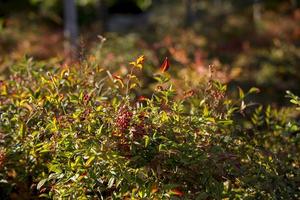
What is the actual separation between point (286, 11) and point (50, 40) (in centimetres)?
1000

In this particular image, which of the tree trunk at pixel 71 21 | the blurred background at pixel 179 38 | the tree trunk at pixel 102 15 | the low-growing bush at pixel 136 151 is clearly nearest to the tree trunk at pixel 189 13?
the blurred background at pixel 179 38

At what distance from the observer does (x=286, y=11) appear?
2066 centimetres

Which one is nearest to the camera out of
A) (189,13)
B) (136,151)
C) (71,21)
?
(136,151)

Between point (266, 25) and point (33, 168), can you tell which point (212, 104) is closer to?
point (33, 168)

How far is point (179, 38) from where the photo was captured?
13273 mm

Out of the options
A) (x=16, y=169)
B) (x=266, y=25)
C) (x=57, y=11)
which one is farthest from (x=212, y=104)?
(x=57, y=11)

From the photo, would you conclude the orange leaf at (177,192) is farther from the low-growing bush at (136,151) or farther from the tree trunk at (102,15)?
the tree trunk at (102,15)

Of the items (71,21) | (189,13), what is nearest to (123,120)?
(71,21)

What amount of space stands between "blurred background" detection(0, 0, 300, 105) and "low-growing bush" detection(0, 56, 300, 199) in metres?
0.85

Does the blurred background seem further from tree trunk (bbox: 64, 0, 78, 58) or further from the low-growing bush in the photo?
the low-growing bush

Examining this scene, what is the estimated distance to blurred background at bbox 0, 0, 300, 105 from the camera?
30.3ft

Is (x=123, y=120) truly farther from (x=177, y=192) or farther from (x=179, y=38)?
(x=179, y=38)

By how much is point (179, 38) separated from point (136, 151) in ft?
33.9

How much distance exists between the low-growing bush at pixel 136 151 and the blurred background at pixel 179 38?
2.79 ft
